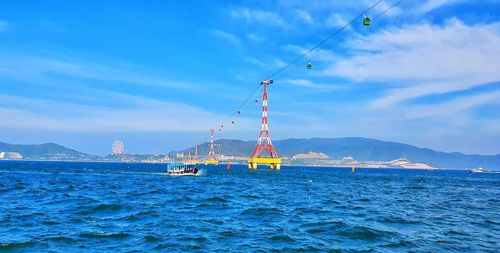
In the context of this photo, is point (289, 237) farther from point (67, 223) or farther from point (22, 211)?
point (22, 211)

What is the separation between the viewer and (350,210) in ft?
122

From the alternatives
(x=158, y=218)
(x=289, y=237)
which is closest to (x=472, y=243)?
(x=289, y=237)

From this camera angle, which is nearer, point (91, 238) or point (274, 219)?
point (91, 238)

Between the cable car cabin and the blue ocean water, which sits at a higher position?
the cable car cabin

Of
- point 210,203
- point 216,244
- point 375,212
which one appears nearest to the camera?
point 216,244

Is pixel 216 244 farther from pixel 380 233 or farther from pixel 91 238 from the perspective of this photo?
pixel 380 233

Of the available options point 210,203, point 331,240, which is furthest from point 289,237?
point 210,203

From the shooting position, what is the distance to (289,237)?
23719mm

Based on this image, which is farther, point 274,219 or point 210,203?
point 210,203

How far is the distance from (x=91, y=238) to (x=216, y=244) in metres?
6.87

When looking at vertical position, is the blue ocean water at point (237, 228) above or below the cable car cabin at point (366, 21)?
below

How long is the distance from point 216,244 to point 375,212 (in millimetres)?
19041

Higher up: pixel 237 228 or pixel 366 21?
pixel 366 21

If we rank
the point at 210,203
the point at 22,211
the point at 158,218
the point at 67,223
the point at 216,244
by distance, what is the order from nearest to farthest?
the point at 216,244 → the point at 67,223 → the point at 158,218 → the point at 22,211 → the point at 210,203
